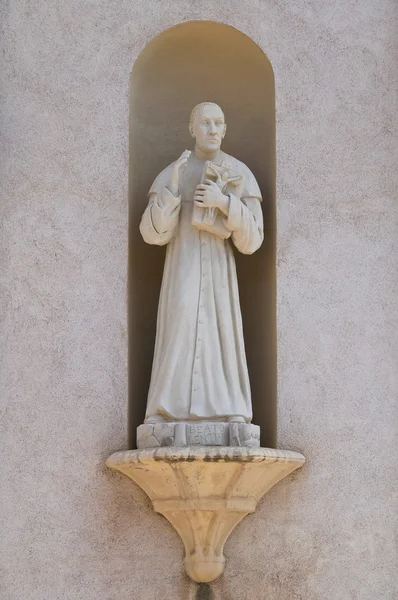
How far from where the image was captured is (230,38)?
901 centimetres

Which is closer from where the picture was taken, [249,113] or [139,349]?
[139,349]

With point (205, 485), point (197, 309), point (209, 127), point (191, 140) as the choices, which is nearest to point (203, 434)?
point (205, 485)

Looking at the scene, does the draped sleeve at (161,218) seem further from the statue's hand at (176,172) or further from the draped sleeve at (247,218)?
the draped sleeve at (247,218)

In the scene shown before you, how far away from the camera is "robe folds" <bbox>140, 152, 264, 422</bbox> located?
8008 mm

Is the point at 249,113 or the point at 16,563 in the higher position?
the point at 249,113

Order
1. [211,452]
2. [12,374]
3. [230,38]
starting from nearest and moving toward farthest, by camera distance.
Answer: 1. [211,452]
2. [12,374]
3. [230,38]

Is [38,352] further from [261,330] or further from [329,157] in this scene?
[329,157]

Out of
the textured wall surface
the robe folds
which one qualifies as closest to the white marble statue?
the robe folds

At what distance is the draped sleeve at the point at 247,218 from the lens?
26.8 ft

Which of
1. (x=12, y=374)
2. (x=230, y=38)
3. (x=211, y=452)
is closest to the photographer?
(x=211, y=452)

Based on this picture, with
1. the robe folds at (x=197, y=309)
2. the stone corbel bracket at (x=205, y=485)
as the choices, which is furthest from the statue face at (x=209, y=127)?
the stone corbel bracket at (x=205, y=485)

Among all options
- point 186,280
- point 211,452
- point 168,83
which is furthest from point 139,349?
point 168,83

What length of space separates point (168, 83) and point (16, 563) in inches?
125

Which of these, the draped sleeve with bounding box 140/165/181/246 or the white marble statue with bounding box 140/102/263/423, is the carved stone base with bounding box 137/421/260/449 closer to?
the white marble statue with bounding box 140/102/263/423
